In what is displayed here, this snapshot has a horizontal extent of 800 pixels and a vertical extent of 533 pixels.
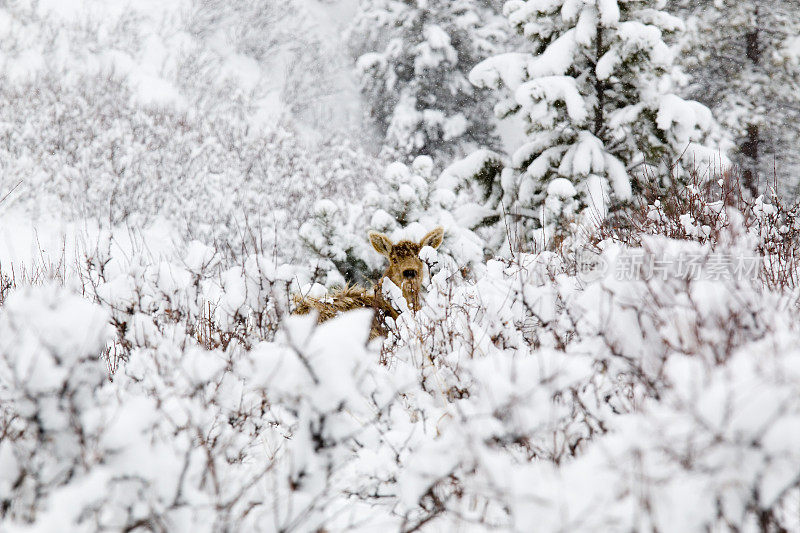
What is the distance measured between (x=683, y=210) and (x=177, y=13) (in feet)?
56.1

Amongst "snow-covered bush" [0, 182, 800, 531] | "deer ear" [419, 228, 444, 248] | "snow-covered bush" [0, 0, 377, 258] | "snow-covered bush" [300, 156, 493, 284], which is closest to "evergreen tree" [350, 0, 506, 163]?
"snow-covered bush" [0, 0, 377, 258]

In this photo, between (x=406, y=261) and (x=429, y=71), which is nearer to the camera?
(x=406, y=261)

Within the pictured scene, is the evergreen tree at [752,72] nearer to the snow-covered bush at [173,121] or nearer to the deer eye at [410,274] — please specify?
the snow-covered bush at [173,121]

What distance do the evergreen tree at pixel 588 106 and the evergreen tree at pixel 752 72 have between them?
24.9ft

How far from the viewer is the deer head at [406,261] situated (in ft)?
14.9

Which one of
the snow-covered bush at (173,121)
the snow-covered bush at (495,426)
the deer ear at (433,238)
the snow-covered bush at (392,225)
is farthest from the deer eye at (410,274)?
the snow-covered bush at (495,426)

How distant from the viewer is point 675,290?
1341 millimetres

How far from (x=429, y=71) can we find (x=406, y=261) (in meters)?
13.0

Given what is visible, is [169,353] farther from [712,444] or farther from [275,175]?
[275,175]

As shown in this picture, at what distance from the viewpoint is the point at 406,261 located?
4.55 meters

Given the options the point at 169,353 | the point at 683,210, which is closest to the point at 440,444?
the point at 169,353

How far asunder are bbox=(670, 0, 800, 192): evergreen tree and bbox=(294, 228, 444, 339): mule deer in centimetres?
1075

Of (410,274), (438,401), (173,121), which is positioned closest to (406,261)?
(410,274)

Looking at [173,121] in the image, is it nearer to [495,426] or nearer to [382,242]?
[382,242]
